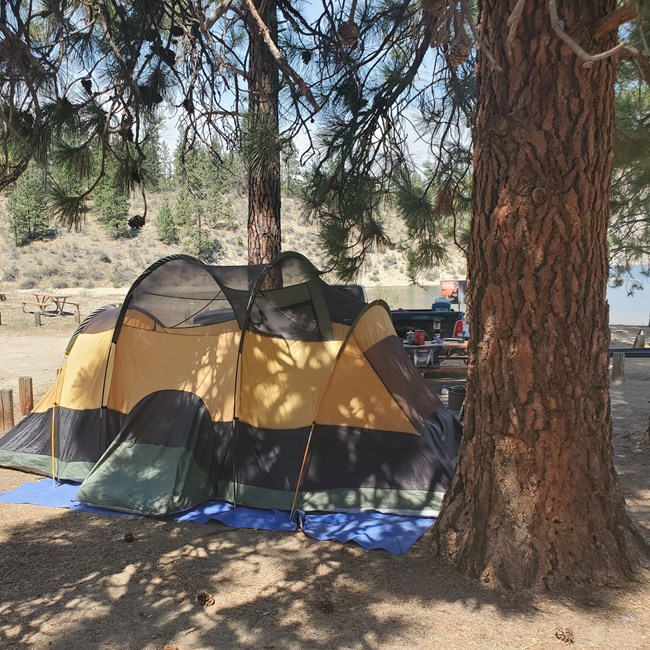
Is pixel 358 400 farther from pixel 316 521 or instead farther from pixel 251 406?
pixel 316 521

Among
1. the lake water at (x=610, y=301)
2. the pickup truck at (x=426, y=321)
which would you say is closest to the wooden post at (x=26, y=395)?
the pickup truck at (x=426, y=321)

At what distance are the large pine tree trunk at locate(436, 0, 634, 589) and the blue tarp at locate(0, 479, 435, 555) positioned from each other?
87 cm

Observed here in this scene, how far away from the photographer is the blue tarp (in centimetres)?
462

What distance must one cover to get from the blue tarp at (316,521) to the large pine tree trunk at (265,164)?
3.01 m

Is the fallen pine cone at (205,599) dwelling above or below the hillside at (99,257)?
below

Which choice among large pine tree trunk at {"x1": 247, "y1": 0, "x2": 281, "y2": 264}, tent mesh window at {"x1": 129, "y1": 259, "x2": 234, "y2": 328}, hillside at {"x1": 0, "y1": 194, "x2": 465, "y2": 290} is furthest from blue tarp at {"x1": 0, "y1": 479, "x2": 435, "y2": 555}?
hillside at {"x1": 0, "y1": 194, "x2": 465, "y2": 290}

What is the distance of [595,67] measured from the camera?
11.8 feet

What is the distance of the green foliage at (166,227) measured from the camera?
48438 millimetres

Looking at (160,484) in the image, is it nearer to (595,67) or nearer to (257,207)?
(257,207)

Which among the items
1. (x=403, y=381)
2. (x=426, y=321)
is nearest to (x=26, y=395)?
(x=403, y=381)

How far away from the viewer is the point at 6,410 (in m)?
7.46

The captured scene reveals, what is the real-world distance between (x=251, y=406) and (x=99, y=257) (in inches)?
1613

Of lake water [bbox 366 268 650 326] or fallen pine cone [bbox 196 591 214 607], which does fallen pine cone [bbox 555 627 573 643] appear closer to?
fallen pine cone [bbox 196 591 214 607]

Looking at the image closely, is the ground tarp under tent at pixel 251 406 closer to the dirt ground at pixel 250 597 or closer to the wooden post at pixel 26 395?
the dirt ground at pixel 250 597
